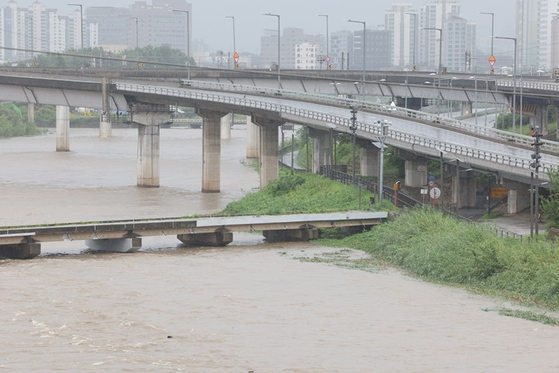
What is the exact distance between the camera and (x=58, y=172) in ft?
330

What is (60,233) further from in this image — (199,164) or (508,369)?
(199,164)

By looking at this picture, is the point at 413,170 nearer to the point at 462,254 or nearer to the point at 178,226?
the point at 178,226

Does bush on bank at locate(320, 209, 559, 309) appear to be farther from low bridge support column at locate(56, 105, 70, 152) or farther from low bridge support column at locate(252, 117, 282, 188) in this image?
low bridge support column at locate(56, 105, 70, 152)

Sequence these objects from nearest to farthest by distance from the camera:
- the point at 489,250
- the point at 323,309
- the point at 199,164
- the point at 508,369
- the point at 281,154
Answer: the point at 508,369
the point at 323,309
the point at 489,250
the point at 199,164
the point at 281,154

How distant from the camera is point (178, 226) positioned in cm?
5441

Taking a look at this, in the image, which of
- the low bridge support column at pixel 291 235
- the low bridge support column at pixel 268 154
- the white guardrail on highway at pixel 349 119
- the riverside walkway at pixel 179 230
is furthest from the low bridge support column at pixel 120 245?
the low bridge support column at pixel 268 154

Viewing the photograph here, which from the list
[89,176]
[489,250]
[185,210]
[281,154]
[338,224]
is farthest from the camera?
[281,154]

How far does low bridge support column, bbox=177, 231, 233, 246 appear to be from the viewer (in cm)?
5588

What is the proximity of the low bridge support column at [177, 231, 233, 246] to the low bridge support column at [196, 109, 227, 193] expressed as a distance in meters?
28.8

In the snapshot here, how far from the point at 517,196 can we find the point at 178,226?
1679cm

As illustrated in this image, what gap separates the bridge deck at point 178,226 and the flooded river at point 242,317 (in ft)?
3.13

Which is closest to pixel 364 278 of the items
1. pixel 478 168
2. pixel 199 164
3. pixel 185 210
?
pixel 478 168

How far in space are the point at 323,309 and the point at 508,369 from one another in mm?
9491

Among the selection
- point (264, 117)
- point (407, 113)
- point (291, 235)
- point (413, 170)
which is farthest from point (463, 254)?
point (407, 113)
